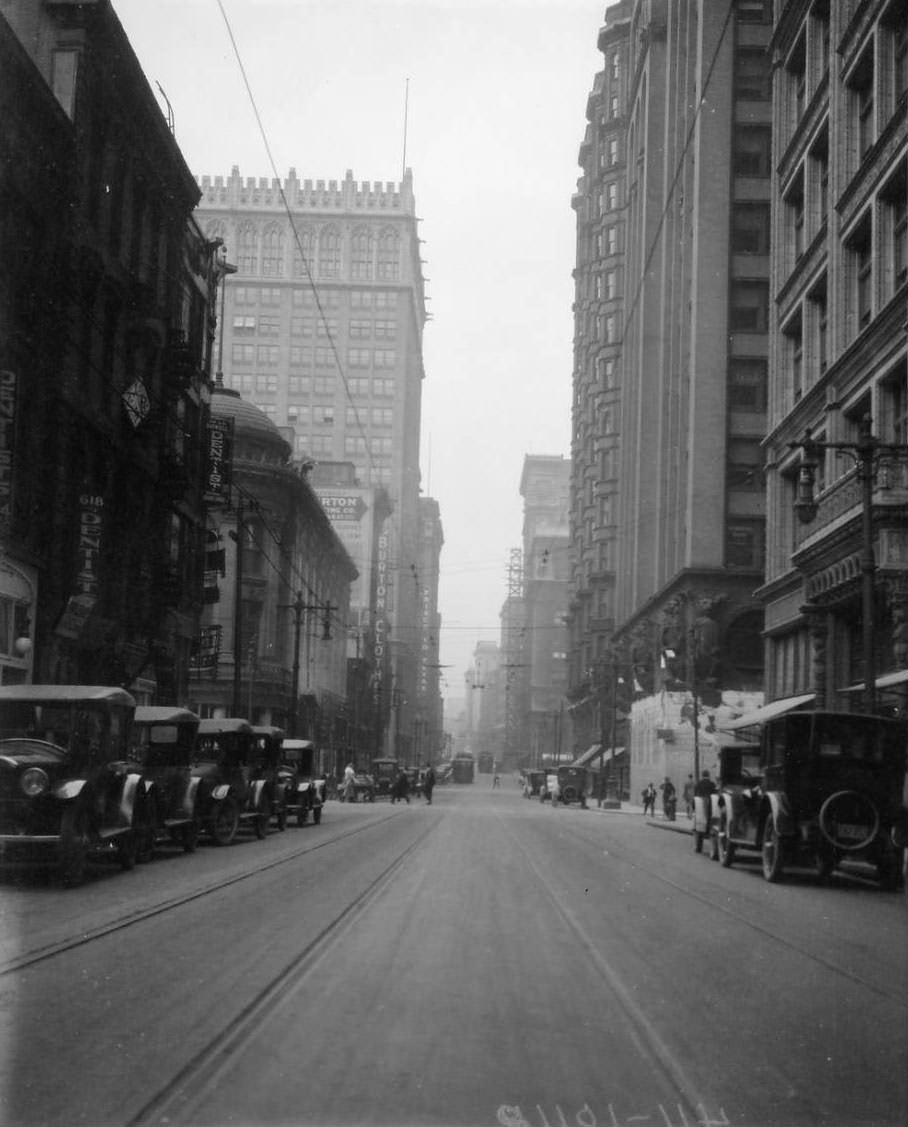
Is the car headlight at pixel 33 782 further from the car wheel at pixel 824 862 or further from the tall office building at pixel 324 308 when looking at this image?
the tall office building at pixel 324 308

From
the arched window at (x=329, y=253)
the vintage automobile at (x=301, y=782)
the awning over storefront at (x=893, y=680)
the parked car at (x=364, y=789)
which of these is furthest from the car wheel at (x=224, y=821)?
the arched window at (x=329, y=253)

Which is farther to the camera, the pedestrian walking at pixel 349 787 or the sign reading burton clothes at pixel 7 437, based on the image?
the pedestrian walking at pixel 349 787

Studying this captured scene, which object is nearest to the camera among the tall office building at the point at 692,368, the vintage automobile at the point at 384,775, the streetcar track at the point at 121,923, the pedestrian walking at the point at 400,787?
the streetcar track at the point at 121,923

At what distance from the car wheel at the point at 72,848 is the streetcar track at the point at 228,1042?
4323 millimetres

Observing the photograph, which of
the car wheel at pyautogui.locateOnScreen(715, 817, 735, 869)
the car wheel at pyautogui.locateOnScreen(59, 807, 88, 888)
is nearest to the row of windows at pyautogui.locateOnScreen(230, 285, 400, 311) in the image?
the car wheel at pyautogui.locateOnScreen(715, 817, 735, 869)

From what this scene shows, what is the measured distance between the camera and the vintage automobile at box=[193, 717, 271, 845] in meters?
23.7

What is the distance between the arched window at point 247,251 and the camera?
48000 millimetres

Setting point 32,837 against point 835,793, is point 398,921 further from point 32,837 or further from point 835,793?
point 835,793

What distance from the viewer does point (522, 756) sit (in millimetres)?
189375

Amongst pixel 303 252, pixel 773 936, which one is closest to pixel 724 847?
pixel 773 936

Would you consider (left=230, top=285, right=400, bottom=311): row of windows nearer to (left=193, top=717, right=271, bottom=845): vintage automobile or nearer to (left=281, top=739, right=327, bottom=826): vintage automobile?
(left=281, top=739, right=327, bottom=826): vintage automobile

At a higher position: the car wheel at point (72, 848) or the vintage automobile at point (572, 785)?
the car wheel at point (72, 848)

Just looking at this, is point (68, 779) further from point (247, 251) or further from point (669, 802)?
point (669, 802)

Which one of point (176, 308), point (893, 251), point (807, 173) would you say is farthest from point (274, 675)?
point (893, 251)
